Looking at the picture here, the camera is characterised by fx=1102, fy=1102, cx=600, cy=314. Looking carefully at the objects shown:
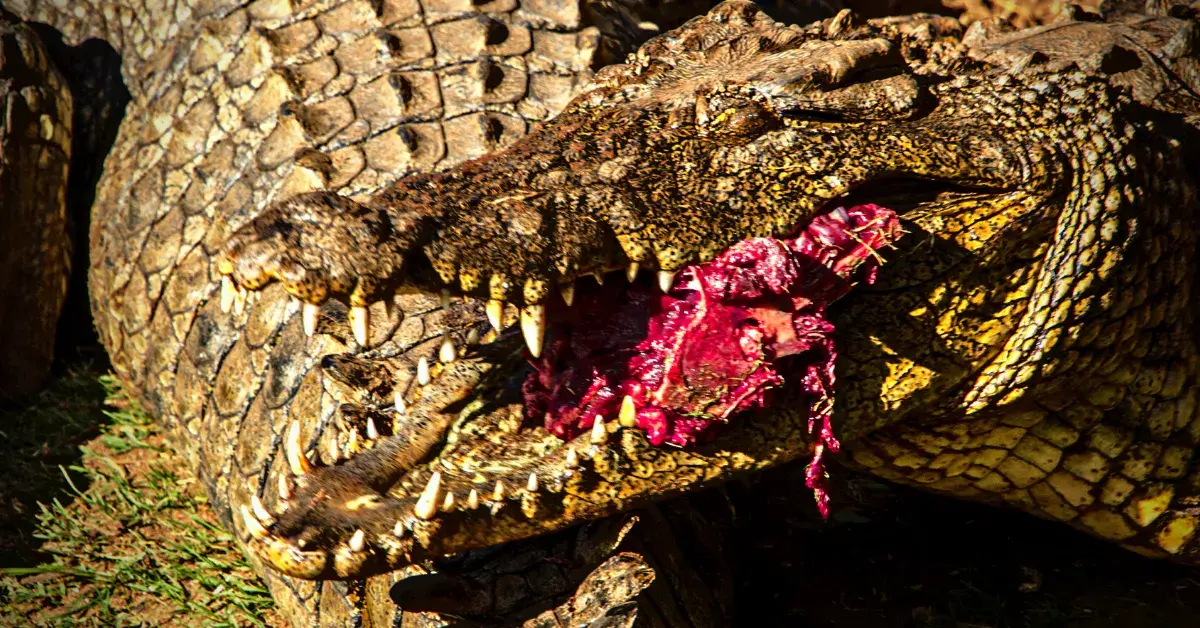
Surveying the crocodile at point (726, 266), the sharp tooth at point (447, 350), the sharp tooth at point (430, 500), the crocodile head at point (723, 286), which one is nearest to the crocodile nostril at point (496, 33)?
the crocodile at point (726, 266)

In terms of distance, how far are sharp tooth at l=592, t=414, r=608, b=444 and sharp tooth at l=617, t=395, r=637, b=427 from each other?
1.7 inches

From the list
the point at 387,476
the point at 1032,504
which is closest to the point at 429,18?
the point at 387,476

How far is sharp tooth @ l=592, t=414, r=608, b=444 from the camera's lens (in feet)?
7.82

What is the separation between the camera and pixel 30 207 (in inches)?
163

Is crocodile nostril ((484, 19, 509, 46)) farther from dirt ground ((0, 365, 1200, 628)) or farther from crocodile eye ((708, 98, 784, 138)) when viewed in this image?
dirt ground ((0, 365, 1200, 628))

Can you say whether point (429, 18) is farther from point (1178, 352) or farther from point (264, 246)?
point (1178, 352)

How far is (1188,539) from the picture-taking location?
3.03 meters

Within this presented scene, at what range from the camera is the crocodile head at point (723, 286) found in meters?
2.31

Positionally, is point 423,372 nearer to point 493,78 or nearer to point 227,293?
point 227,293

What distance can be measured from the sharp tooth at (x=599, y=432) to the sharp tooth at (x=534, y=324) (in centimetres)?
25

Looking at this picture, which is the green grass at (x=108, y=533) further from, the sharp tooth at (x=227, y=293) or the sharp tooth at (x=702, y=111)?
the sharp tooth at (x=702, y=111)

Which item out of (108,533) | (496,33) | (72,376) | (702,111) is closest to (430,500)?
(702,111)

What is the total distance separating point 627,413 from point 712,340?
0.25m

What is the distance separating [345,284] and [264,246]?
0.56 ft
